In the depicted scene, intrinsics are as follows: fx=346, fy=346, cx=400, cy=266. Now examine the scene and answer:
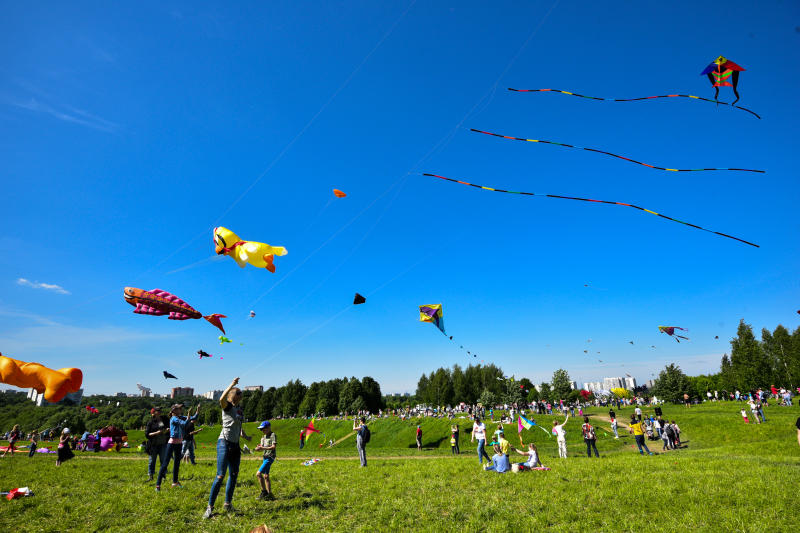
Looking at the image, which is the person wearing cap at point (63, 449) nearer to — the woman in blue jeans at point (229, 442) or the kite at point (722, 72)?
the woman in blue jeans at point (229, 442)

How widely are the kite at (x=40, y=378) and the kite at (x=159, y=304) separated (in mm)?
3162

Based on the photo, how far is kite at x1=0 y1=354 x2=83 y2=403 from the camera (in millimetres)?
11117

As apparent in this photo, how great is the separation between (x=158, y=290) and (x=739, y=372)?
83.3 meters

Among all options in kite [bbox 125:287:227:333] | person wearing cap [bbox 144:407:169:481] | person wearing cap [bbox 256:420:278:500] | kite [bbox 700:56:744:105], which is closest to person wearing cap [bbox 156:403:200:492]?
person wearing cap [bbox 144:407:169:481]

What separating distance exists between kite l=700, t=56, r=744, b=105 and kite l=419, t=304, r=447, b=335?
50.0 ft

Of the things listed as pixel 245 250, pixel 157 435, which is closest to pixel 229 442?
pixel 157 435

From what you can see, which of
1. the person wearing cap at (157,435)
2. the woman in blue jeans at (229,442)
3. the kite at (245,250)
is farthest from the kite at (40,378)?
the woman in blue jeans at (229,442)

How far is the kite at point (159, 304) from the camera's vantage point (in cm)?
1166

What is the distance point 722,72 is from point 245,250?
1415cm

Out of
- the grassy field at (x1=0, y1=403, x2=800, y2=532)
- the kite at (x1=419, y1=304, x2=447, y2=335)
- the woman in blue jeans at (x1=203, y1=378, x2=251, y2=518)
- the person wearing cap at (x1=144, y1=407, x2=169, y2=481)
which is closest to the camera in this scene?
the grassy field at (x1=0, y1=403, x2=800, y2=532)

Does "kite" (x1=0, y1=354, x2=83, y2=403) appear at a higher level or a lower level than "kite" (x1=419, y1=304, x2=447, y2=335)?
lower

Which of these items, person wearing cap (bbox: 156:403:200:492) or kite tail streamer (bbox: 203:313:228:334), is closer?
person wearing cap (bbox: 156:403:200:492)

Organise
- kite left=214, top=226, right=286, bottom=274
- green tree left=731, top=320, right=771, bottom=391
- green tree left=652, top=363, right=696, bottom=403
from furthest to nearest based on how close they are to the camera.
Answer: green tree left=652, top=363, right=696, bottom=403 < green tree left=731, top=320, right=771, bottom=391 < kite left=214, top=226, right=286, bottom=274

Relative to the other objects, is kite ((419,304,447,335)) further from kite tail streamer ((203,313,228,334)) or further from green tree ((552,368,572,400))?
green tree ((552,368,572,400))
